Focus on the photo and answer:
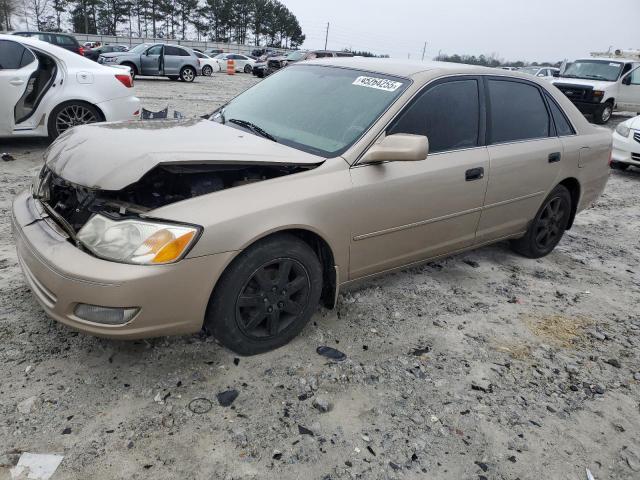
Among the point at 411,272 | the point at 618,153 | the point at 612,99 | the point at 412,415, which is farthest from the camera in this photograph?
the point at 612,99

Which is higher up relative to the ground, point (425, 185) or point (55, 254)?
point (425, 185)

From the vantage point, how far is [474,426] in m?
2.44

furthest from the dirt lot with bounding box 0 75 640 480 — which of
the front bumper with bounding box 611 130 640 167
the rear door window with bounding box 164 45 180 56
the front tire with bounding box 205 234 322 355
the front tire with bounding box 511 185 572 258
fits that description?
the rear door window with bounding box 164 45 180 56

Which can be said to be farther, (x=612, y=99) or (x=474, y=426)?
(x=612, y=99)

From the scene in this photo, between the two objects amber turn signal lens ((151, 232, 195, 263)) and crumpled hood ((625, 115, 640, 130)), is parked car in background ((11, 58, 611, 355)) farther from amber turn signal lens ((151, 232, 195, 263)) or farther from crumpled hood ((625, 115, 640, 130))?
crumpled hood ((625, 115, 640, 130))

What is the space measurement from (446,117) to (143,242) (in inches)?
86.5

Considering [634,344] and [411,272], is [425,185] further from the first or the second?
[634,344]

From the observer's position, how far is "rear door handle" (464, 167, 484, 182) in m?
3.44

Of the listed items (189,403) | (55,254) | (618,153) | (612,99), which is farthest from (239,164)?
(612,99)

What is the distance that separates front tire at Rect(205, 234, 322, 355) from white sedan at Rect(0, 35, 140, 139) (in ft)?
16.9

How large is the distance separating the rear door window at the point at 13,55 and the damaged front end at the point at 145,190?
A: 4382 millimetres

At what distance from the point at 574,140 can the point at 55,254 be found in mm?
4108

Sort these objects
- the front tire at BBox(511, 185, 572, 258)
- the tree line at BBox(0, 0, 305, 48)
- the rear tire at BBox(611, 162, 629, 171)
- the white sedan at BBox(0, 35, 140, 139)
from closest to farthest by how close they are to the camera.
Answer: the front tire at BBox(511, 185, 572, 258), the white sedan at BBox(0, 35, 140, 139), the rear tire at BBox(611, 162, 629, 171), the tree line at BBox(0, 0, 305, 48)

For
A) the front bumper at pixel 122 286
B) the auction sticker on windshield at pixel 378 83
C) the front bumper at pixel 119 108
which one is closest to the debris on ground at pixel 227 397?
the front bumper at pixel 122 286
